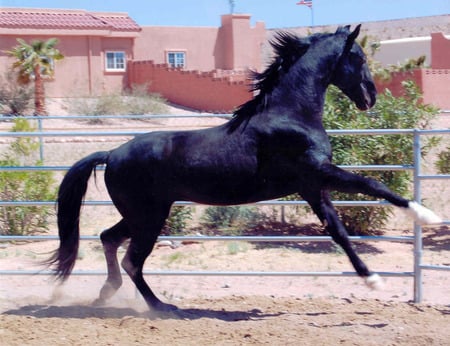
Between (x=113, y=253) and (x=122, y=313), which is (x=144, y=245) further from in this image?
(x=122, y=313)

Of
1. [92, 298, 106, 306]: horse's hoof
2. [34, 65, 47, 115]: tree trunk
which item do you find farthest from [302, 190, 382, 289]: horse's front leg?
[34, 65, 47, 115]: tree trunk

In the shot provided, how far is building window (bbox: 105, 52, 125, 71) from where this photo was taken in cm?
3272

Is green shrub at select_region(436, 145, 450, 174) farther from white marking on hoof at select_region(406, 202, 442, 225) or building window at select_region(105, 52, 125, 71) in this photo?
building window at select_region(105, 52, 125, 71)

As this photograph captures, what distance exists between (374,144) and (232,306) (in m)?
4.24

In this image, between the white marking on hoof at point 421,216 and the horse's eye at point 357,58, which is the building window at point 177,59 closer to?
the horse's eye at point 357,58

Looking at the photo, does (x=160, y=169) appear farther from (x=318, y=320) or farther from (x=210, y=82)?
(x=210, y=82)

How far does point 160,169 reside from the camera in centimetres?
566

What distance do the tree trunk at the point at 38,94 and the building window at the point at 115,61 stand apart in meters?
6.60

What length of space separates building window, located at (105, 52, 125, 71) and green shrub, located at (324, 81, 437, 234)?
2388 cm

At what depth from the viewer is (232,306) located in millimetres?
6133

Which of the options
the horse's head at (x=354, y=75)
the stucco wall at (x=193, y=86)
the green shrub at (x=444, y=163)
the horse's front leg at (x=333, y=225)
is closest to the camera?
the horse's front leg at (x=333, y=225)

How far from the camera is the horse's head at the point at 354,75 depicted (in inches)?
219

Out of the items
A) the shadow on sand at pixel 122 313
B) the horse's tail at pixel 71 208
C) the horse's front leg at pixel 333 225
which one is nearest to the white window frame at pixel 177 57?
the horse's tail at pixel 71 208

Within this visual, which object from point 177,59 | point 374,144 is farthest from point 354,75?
point 177,59
